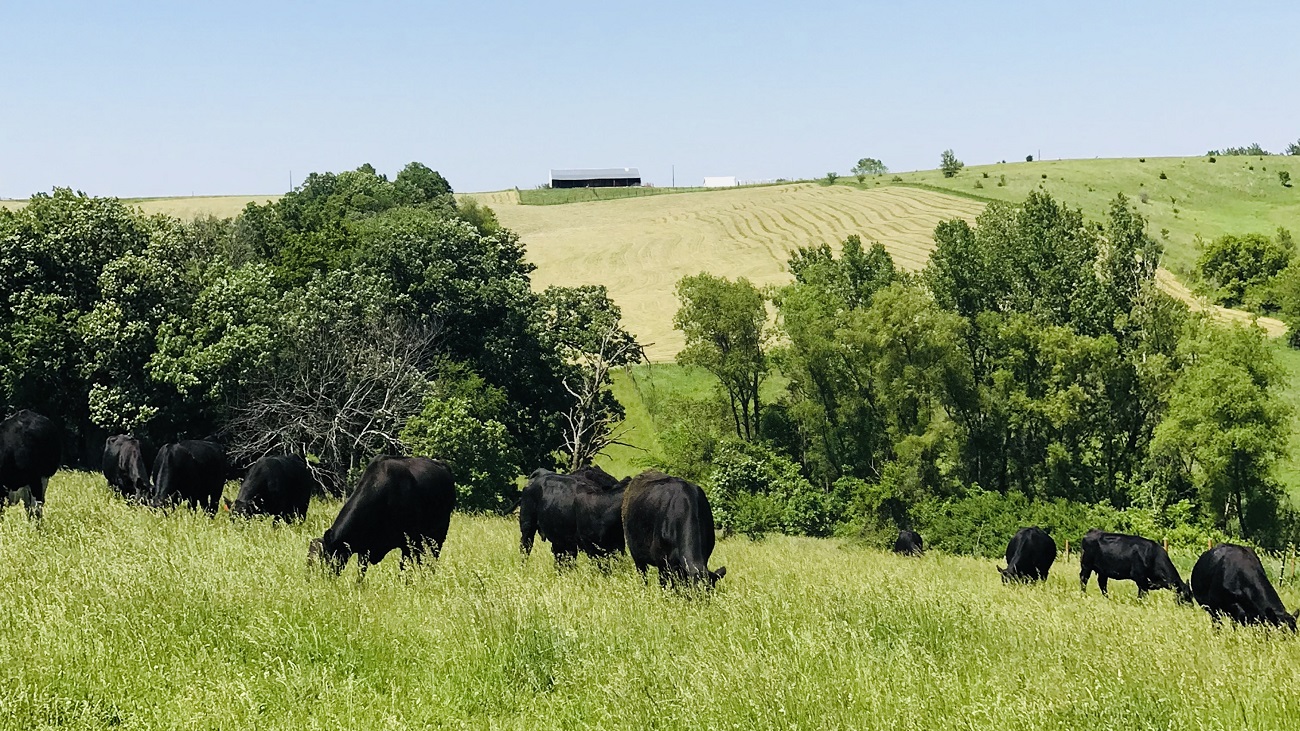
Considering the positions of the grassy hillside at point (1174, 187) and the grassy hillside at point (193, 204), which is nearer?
the grassy hillside at point (1174, 187)

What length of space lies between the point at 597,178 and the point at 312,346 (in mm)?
148607

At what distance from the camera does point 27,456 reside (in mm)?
16594

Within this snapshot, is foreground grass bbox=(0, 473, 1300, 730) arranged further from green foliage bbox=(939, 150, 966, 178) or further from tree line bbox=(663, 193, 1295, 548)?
green foliage bbox=(939, 150, 966, 178)

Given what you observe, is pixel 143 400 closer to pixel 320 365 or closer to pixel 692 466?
pixel 320 365

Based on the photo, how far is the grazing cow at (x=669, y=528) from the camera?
13078mm

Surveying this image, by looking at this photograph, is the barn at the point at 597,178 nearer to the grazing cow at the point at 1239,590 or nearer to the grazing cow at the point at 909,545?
the grazing cow at the point at 909,545

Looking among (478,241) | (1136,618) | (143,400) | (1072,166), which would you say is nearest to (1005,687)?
(1136,618)

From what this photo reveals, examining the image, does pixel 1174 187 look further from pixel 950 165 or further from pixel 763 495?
pixel 763 495

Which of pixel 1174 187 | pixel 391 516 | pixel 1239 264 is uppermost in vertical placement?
pixel 1174 187

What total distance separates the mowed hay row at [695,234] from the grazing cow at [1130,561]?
174 feet

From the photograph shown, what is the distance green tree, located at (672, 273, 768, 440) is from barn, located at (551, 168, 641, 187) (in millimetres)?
131501

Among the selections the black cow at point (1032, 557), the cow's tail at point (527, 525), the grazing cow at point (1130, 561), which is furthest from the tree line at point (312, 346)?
the grazing cow at point (1130, 561)

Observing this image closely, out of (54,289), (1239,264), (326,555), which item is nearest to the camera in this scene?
(326,555)

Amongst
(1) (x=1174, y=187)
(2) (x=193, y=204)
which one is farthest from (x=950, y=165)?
(2) (x=193, y=204)
